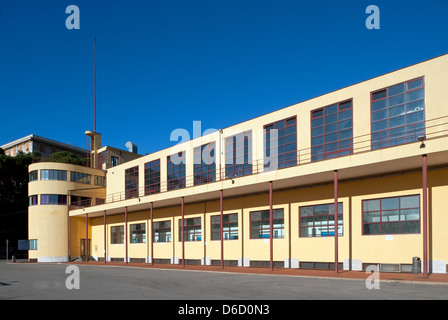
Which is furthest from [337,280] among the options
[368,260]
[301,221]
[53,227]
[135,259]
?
[53,227]

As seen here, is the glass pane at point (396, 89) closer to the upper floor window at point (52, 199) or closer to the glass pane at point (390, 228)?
the glass pane at point (390, 228)

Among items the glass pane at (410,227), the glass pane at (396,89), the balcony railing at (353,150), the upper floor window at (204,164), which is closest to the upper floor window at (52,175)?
the balcony railing at (353,150)

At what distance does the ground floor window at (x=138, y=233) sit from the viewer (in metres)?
39.9

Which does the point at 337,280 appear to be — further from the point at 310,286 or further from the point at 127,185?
the point at 127,185

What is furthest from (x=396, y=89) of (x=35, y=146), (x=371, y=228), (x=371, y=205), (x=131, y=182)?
(x=35, y=146)

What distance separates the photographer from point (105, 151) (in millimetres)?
50125

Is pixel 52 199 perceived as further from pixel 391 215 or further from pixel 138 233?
pixel 391 215

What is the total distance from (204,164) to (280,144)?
749 centimetres

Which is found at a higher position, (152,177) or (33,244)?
(152,177)

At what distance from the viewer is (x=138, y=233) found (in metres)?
40.6

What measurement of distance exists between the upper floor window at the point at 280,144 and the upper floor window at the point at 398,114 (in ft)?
17.7

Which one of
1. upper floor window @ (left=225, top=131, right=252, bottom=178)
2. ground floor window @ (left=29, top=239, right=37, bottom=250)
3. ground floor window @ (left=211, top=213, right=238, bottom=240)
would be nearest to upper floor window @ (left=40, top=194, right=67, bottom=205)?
ground floor window @ (left=29, top=239, right=37, bottom=250)

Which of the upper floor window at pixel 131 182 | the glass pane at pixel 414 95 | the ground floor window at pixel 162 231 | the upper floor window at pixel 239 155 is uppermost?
the glass pane at pixel 414 95

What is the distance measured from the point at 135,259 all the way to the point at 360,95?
86.4ft
